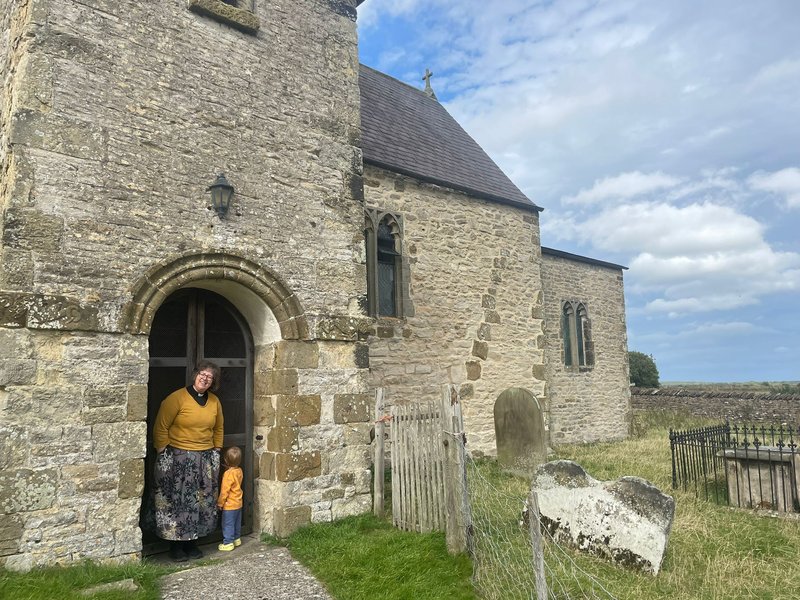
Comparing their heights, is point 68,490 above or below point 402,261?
below

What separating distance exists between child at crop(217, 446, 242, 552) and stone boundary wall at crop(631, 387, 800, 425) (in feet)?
53.2

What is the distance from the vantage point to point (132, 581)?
443cm

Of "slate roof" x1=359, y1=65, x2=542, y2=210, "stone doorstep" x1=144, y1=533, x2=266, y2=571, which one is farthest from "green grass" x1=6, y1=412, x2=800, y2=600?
"slate roof" x1=359, y1=65, x2=542, y2=210

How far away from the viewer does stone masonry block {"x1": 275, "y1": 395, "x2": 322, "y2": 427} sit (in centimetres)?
588

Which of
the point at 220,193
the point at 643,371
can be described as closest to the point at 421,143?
the point at 220,193

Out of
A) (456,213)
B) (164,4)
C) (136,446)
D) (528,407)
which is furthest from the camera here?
(456,213)

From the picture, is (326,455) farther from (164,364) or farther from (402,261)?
(402,261)

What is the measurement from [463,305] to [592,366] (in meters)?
6.04

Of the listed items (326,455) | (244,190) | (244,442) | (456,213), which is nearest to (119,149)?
(244,190)

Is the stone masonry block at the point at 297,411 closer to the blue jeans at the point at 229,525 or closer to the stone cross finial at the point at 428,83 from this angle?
the blue jeans at the point at 229,525

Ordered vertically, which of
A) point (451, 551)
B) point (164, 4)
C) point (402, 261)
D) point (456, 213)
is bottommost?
point (451, 551)

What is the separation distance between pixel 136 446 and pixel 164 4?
436 centimetres

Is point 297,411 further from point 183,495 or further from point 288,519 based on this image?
point 183,495

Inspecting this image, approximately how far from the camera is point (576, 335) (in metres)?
15.0
